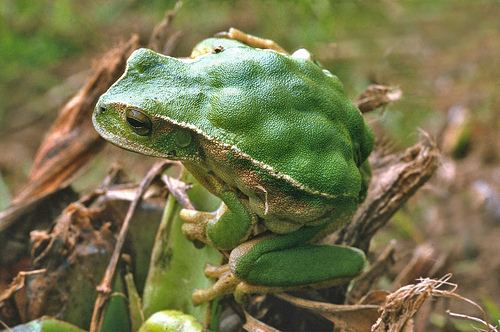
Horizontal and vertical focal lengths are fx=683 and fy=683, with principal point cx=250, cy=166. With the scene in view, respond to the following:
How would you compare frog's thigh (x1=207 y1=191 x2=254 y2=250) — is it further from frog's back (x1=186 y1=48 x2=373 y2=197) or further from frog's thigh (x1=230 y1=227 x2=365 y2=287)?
frog's back (x1=186 y1=48 x2=373 y2=197)

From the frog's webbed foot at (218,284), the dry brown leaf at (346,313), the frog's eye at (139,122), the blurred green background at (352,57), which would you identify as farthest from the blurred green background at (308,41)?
the frog's eye at (139,122)

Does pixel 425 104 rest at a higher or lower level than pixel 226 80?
lower

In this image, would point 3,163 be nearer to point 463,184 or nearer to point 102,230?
point 102,230

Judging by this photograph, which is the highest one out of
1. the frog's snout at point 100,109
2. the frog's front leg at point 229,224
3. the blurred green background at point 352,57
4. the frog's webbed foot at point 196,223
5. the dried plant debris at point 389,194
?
the frog's snout at point 100,109

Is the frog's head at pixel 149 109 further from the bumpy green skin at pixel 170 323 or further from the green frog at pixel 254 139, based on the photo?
the bumpy green skin at pixel 170 323

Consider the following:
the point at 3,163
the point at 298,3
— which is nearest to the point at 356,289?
the point at 298,3

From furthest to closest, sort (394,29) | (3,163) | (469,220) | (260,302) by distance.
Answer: (394,29), (3,163), (469,220), (260,302)

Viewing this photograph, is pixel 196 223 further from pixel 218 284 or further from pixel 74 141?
pixel 74 141

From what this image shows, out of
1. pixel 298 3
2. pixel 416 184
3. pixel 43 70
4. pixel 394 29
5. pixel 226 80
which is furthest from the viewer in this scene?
pixel 394 29
